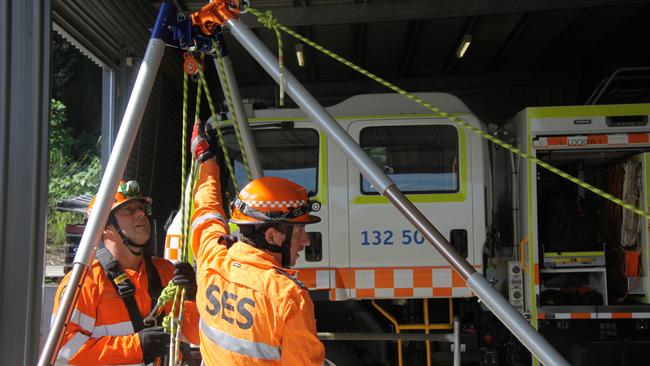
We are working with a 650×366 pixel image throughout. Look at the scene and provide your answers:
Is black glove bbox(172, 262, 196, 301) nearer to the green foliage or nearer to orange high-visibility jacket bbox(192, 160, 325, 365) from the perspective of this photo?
orange high-visibility jacket bbox(192, 160, 325, 365)

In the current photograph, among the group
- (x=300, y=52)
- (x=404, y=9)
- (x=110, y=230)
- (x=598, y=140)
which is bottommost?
(x=110, y=230)

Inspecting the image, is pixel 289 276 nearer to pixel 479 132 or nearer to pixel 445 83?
pixel 479 132

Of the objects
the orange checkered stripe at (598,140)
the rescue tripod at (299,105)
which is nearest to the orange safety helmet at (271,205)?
the rescue tripod at (299,105)

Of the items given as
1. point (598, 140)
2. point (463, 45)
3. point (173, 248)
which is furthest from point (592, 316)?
point (463, 45)

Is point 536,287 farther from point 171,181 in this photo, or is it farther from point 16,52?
point 171,181

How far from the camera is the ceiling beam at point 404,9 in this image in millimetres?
8148

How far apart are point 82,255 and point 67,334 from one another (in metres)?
0.55

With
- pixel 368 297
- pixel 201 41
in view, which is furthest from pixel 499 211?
pixel 201 41

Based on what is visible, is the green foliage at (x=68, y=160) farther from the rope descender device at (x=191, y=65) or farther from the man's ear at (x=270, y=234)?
the man's ear at (x=270, y=234)

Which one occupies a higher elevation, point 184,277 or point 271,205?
point 271,205

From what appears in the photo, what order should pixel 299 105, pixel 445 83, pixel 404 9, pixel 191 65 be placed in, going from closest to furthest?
pixel 299 105
pixel 191 65
pixel 404 9
pixel 445 83

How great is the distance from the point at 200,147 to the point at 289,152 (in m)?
2.61

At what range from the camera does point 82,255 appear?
2617 millimetres

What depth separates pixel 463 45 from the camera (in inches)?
412
